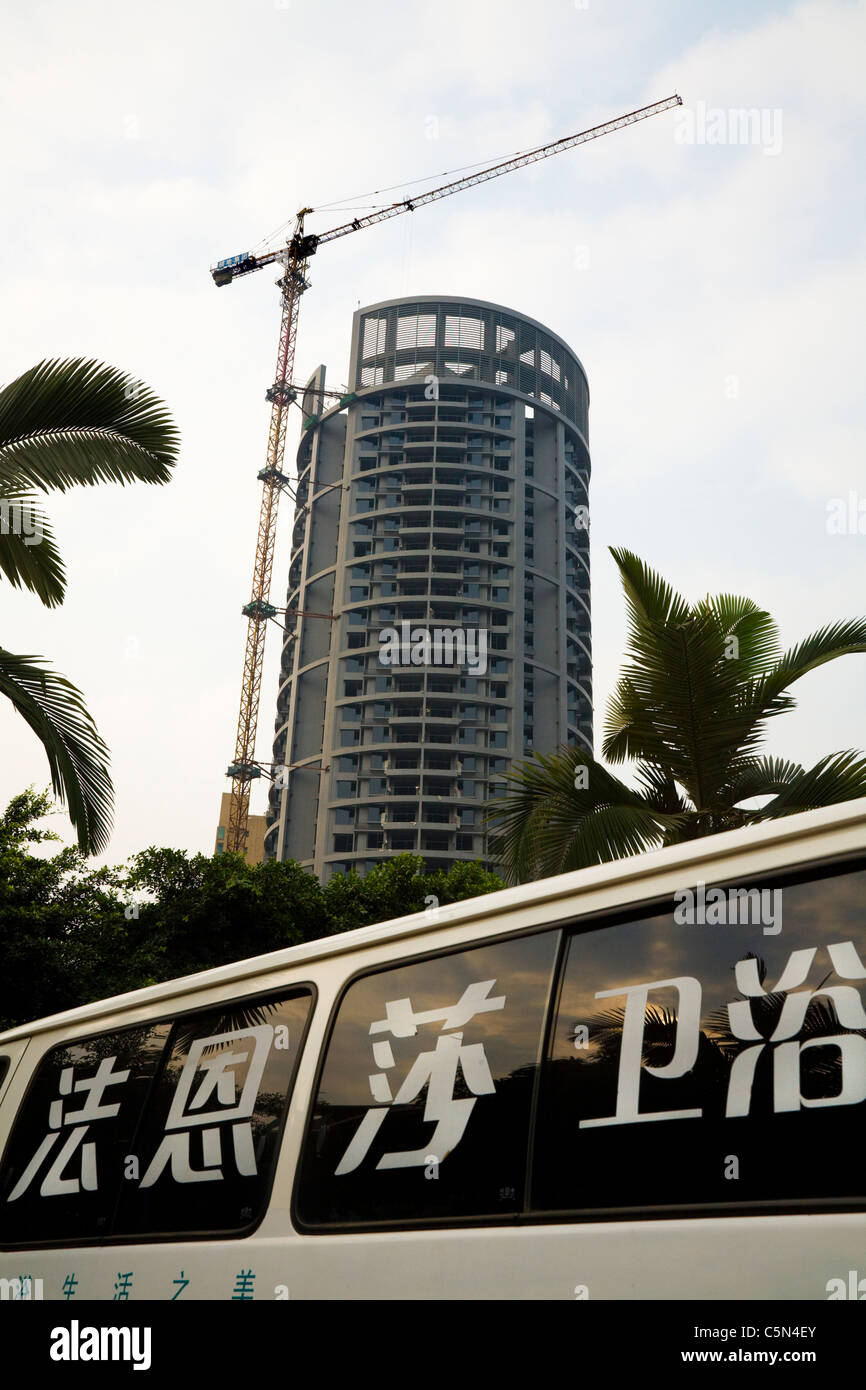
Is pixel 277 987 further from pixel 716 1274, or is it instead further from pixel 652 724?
pixel 652 724

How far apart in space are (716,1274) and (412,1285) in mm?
986

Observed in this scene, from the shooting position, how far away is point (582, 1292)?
2.78 meters

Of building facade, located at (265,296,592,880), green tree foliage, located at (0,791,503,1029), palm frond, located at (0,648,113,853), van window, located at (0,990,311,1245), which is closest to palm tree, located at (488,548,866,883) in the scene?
palm frond, located at (0,648,113,853)

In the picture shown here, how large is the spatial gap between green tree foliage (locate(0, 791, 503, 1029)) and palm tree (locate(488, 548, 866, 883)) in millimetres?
9175

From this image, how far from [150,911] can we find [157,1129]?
20.7m

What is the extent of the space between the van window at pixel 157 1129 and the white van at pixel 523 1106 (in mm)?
14

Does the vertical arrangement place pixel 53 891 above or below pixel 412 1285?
above

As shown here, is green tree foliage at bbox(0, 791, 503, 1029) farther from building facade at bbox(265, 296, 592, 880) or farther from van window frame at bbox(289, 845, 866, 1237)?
building facade at bbox(265, 296, 592, 880)

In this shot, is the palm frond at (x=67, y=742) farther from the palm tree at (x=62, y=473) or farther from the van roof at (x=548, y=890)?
the van roof at (x=548, y=890)

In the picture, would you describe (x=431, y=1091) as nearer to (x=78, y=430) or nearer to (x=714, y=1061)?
(x=714, y=1061)

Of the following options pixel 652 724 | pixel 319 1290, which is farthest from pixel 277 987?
pixel 652 724

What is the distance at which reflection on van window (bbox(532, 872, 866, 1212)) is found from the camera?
101 inches

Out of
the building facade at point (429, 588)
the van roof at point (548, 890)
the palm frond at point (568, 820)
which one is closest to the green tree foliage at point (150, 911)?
the palm frond at point (568, 820)

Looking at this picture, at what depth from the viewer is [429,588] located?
3487 inches
